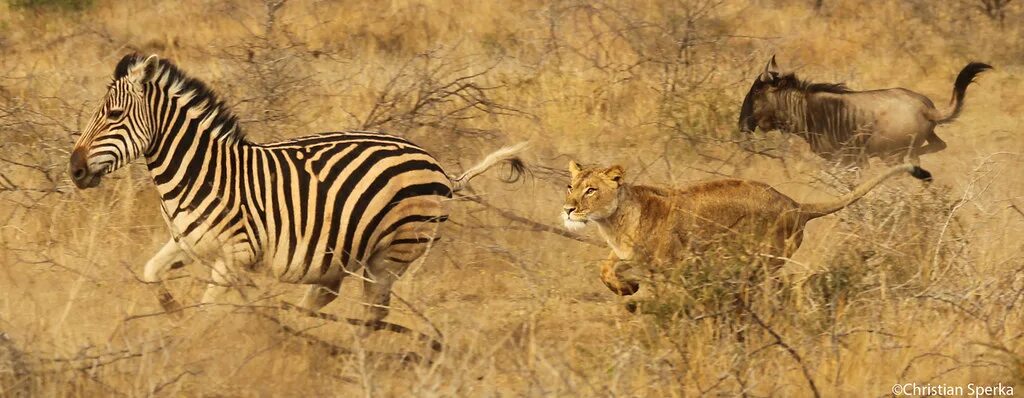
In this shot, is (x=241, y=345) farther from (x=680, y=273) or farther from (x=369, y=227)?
(x=680, y=273)

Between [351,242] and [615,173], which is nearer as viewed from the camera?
[615,173]

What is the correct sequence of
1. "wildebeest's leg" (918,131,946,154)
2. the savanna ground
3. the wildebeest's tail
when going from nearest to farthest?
the savanna ground → the wildebeest's tail → "wildebeest's leg" (918,131,946,154)

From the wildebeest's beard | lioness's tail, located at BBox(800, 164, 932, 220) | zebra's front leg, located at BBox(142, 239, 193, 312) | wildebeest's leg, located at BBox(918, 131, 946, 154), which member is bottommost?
zebra's front leg, located at BBox(142, 239, 193, 312)

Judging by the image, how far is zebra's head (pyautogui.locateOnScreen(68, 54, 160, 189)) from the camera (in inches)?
254

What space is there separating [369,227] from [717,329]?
1.82 metres

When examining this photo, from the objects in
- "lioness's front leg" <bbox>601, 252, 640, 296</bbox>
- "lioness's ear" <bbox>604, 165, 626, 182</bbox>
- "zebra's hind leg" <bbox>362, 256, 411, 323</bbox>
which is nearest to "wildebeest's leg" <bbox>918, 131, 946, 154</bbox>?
"lioness's ear" <bbox>604, 165, 626, 182</bbox>

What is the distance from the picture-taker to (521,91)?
12328 millimetres

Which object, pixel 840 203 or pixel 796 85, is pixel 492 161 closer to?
pixel 840 203

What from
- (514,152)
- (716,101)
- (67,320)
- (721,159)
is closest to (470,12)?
(716,101)

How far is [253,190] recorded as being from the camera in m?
6.61

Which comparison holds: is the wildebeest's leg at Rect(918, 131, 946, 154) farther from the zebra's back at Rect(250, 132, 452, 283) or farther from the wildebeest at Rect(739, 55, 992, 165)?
the zebra's back at Rect(250, 132, 452, 283)

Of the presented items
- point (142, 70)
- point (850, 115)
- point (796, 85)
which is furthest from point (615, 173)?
point (796, 85)

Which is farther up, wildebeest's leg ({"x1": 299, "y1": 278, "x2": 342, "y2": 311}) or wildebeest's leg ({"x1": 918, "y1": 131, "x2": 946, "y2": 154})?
wildebeest's leg ({"x1": 918, "y1": 131, "x2": 946, "y2": 154})

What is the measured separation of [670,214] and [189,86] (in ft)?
7.82
